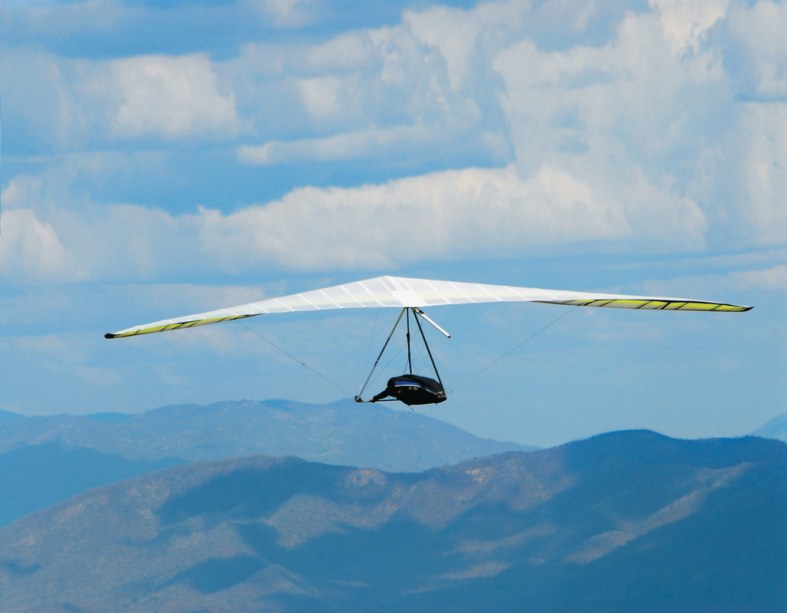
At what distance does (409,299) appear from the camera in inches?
4594

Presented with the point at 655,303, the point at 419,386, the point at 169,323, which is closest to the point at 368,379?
the point at 419,386

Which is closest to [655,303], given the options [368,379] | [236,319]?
[368,379]

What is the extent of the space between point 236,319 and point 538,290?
2264cm

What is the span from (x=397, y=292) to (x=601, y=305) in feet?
49.1

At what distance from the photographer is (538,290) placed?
11994 centimetres

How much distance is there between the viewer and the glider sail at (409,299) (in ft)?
371

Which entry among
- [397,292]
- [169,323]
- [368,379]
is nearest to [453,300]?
[397,292]

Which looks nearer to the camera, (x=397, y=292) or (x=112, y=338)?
(x=112, y=338)

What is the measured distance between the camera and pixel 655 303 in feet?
374

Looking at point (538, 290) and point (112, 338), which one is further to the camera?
point (538, 290)

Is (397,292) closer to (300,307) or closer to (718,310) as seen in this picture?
(300,307)

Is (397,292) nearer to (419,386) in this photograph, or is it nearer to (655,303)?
(419,386)

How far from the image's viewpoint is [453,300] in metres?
117

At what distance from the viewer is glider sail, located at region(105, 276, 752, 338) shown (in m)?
113
